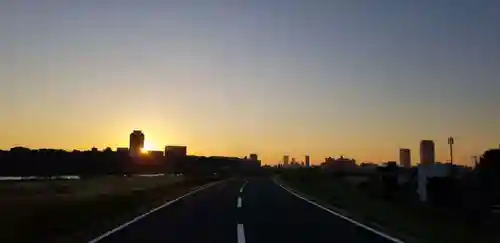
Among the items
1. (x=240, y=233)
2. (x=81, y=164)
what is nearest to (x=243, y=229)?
(x=240, y=233)

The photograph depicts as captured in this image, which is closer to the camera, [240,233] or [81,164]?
[240,233]

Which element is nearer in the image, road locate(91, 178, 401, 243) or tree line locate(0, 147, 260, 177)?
road locate(91, 178, 401, 243)

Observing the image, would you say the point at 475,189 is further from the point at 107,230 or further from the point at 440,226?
the point at 107,230

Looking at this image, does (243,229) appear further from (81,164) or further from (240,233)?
(81,164)

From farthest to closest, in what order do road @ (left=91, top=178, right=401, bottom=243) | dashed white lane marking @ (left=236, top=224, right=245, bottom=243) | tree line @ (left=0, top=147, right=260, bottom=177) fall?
tree line @ (left=0, top=147, right=260, bottom=177) < road @ (left=91, top=178, right=401, bottom=243) < dashed white lane marking @ (left=236, top=224, right=245, bottom=243)

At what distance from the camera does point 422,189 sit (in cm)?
6128

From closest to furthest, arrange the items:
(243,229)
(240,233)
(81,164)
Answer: (240,233) < (243,229) < (81,164)

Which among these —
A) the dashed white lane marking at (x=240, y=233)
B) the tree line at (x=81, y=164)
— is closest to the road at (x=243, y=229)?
the dashed white lane marking at (x=240, y=233)

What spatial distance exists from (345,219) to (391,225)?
322 centimetres

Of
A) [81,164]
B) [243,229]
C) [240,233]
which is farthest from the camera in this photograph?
[81,164]

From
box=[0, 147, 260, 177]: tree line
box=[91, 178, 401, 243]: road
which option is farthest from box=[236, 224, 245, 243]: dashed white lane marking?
box=[0, 147, 260, 177]: tree line

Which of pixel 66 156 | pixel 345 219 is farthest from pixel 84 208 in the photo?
pixel 66 156

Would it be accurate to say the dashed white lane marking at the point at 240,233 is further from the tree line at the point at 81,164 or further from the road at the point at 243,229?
the tree line at the point at 81,164

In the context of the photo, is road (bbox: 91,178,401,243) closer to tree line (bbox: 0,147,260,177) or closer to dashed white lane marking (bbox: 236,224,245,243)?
dashed white lane marking (bbox: 236,224,245,243)
